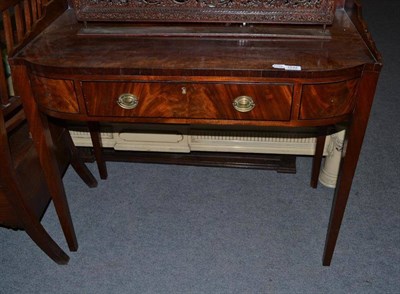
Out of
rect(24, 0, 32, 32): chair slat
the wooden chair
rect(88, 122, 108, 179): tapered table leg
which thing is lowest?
rect(88, 122, 108, 179): tapered table leg

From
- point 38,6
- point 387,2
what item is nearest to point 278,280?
point 38,6

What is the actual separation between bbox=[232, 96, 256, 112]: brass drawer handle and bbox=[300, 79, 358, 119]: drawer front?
13 centimetres

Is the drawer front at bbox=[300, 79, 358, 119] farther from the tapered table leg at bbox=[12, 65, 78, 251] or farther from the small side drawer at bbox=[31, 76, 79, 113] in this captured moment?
the tapered table leg at bbox=[12, 65, 78, 251]

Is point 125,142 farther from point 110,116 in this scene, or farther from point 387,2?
point 387,2

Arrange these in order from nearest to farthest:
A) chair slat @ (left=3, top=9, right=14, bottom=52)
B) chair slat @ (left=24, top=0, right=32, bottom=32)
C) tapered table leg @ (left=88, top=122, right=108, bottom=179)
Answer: chair slat @ (left=3, top=9, right=14, bottom=52), chair slat @ (left=24, top=0, right=32, bottom=32), tapered table leg @ (left=88, top=122, right=108, bottom=179)

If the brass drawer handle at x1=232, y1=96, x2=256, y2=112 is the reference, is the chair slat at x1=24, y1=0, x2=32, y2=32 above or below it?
above

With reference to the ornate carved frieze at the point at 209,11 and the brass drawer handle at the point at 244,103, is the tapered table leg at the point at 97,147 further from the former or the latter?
the brass drawer handle at the point at 244,103

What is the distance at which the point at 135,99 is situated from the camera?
1.16 m

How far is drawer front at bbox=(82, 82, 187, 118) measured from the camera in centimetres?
113

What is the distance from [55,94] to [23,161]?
0.34 m

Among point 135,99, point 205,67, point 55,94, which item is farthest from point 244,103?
point 55,94

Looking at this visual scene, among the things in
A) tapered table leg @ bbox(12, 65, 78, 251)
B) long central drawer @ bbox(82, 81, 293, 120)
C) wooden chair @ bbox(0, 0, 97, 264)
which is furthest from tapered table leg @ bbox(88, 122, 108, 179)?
long central drawer @ bbox(82, 81, 293, 120)

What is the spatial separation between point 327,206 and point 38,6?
4.57 feet

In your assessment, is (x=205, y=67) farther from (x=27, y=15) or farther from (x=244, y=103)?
(x=27, y=15)
